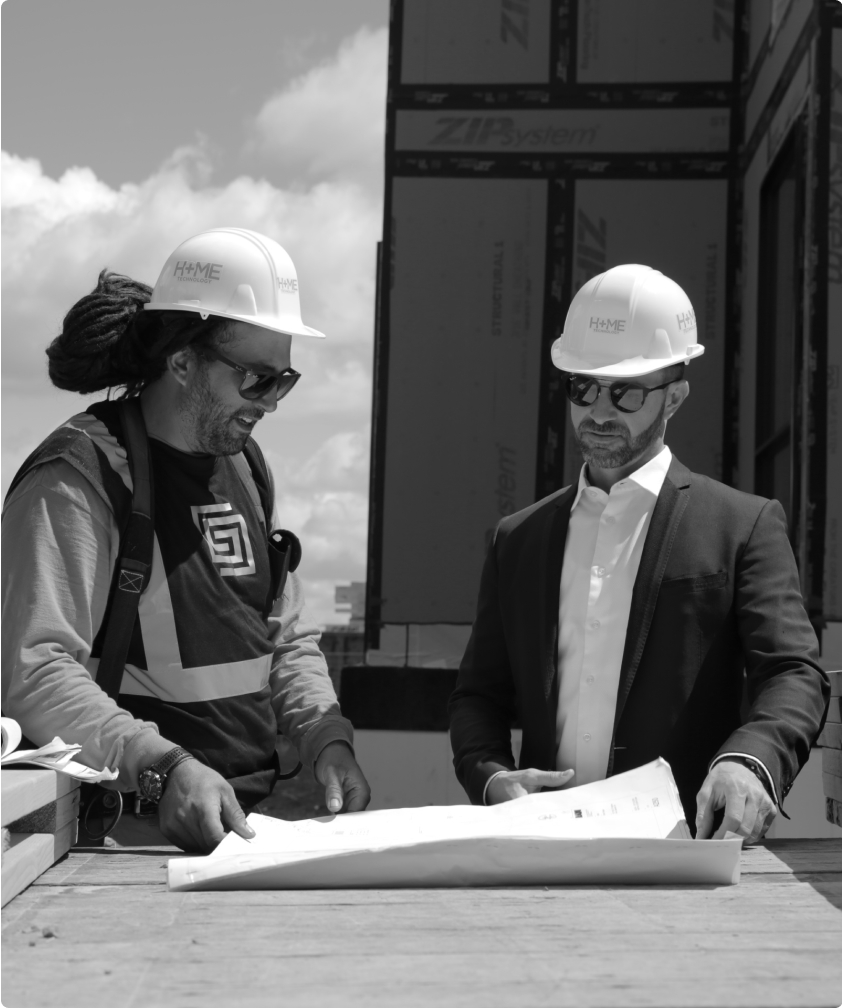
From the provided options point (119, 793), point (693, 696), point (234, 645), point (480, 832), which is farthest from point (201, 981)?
point (693, 696)

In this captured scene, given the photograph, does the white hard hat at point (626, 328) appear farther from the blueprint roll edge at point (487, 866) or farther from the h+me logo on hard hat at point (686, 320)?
the blueprint roll edge at point (487, 866)

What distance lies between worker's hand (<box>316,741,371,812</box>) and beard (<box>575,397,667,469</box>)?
2.77ft

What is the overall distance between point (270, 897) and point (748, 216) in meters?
6.47

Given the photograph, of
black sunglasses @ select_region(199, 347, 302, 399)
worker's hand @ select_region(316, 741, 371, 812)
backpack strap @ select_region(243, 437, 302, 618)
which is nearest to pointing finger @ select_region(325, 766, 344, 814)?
worker's hand @ select_region(316, 741, 371, 812)

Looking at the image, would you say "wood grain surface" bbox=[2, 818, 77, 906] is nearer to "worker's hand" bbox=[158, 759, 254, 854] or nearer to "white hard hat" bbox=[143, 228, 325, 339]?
"worker's hand" bbox=[158, 759, 254, 854]

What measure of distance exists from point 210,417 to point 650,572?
3.31 ft

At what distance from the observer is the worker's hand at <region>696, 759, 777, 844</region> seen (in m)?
1.98

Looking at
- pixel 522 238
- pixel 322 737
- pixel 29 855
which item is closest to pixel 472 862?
pixel 29 855

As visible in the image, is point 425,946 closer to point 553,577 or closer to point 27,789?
point 27,789

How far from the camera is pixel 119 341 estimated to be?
260 centimetres

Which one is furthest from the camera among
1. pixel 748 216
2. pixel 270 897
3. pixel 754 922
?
pixel 748 216

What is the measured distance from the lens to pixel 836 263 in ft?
18.2

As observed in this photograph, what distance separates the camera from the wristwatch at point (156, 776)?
2.02 metres

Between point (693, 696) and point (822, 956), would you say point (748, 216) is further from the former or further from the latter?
point (822, 956)
